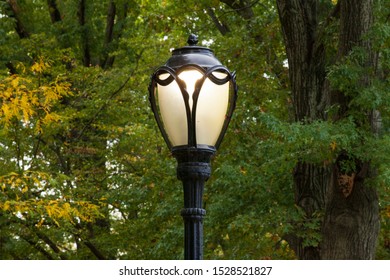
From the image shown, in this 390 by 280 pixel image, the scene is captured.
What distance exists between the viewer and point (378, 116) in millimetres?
11969

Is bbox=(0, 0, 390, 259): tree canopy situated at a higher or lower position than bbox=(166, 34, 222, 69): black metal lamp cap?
higher

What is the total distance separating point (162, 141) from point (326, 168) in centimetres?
447

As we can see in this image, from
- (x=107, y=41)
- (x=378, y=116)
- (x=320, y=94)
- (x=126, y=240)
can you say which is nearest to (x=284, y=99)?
(x=320, y=94)

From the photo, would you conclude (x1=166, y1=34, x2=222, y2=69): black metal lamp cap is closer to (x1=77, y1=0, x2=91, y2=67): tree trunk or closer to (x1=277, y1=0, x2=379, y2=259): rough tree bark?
(x1=277, y1=0, x2=379, y2=259): rough tree bark

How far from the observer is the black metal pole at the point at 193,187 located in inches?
230

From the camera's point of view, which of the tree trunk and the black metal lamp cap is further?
the tree trunk

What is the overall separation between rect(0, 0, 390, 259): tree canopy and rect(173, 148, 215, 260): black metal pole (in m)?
4.12

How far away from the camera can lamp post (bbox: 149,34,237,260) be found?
5945 millimetres

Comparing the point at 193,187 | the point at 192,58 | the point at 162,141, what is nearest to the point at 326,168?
the point at 162,141

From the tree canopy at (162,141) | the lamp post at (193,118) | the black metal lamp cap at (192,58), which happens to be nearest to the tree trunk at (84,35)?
the tree canopy at (162,141)

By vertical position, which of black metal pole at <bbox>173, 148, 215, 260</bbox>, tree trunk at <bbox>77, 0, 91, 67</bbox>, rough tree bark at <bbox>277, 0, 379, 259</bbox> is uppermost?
tree trunk at <bbox>77, 0, 91, 67</bbox>

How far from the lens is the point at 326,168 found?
13.9m

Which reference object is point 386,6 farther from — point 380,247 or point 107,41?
point 107,41

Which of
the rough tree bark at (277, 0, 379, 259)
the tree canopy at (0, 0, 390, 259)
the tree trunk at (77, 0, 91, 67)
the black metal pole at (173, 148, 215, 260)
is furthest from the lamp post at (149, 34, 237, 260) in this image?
the tree trunk at (77, 0, 91, 67)
